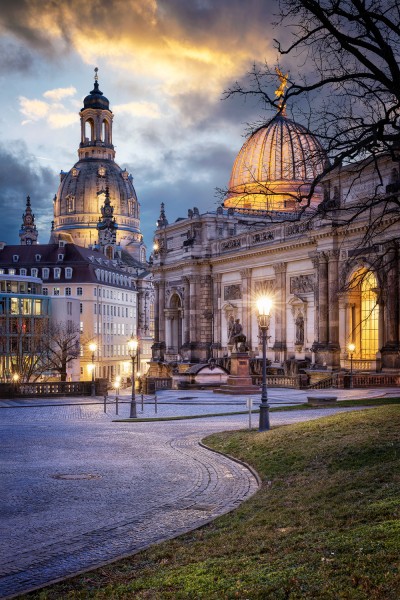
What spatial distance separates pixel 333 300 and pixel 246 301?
62.8 feet

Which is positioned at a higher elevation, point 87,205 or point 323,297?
point 87,205

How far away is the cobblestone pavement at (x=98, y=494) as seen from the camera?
12453mm

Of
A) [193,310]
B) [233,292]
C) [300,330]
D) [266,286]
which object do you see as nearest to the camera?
[300,330]

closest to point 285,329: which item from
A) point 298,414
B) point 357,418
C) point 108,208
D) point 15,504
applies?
point 298,414

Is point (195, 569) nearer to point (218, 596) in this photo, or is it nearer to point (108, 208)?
point (218, 596)

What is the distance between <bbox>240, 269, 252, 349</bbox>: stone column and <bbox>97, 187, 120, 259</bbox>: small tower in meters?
91.7

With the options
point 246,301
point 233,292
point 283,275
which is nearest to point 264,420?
point 283,275

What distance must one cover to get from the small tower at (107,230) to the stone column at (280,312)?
98517 mm

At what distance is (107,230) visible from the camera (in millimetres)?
174750

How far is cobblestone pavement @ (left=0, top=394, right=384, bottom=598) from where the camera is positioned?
12.5 m

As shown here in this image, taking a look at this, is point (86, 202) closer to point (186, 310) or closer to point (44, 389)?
point (186, 310)

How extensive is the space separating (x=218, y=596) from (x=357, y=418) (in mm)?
14276

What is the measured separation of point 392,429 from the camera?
19.6 m

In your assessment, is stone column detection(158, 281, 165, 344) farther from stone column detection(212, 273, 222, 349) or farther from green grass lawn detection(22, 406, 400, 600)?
green grass lawn detection(22, 406, 400, 600)
